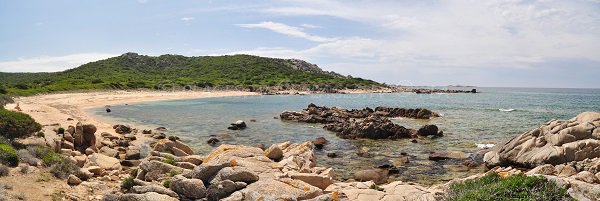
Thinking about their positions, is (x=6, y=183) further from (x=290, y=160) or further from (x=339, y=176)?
(x=339, y=176)

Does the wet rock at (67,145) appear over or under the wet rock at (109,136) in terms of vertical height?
over

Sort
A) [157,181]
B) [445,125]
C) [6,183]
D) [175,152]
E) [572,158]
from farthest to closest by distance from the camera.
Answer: [445,125] → [175,152] → [572,158] → [157,181] → [6,183]

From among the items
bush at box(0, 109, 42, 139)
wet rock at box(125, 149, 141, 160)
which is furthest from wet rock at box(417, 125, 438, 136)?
bush at box(0, 109, 42, 139)

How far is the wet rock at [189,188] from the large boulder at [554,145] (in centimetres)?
1983

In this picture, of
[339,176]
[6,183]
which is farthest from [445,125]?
[6,183]

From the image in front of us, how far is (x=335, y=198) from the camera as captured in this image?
13398 millimetres

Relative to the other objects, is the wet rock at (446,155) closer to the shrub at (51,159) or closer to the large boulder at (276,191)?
the large boulder at (276,191)

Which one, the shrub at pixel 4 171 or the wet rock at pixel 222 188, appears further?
the shrub at pixel 4 171

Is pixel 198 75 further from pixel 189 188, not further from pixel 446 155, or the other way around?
pixel 189 188

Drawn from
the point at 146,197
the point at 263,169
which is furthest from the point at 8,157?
the point at 263,169

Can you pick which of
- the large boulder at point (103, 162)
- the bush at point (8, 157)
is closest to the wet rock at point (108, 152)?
the large boulder at point (103, 162)

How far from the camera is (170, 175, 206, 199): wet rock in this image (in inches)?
606

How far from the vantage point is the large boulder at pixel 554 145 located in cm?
2362

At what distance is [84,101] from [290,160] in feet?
220
